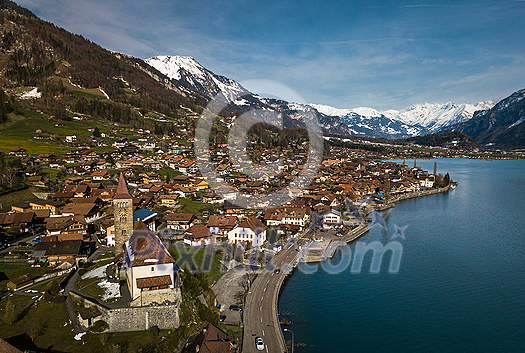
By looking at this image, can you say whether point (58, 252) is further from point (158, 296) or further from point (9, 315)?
point (158, 296)

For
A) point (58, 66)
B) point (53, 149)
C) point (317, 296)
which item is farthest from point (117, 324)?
point (58, 66)

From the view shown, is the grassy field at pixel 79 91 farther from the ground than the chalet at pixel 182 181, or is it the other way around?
the grassy field at pixel 79 91

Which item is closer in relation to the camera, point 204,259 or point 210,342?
point 210,342

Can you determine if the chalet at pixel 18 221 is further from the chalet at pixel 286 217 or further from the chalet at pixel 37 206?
the chalet at pixel 286 217

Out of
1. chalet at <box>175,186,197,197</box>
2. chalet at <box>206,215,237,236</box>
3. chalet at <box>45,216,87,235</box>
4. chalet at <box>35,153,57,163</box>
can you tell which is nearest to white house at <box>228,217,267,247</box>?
chalet at <box>206,215,237,236</box>

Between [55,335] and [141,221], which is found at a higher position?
[141,221]

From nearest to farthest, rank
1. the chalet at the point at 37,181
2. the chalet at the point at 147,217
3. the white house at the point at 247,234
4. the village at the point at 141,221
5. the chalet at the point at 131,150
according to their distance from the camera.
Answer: the village at the point at 141,221, the white house at the point at 247,234, the chalet at the point at 147,217, the chalet at the point at 37,181, the chalet at the point at 131,150

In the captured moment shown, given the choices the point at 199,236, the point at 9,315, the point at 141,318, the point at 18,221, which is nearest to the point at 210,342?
the point at 141,318

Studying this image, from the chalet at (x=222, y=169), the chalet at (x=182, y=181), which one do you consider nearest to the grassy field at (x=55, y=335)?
the chalet at (x=182, y=181)

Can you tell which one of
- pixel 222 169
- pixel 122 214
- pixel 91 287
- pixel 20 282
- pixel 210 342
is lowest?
pixel 210 342
